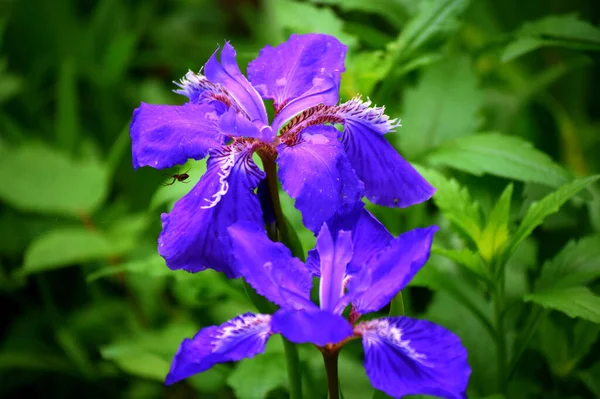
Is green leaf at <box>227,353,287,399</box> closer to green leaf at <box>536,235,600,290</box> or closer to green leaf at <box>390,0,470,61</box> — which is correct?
green leaf at <box>536,235,600,290</box>

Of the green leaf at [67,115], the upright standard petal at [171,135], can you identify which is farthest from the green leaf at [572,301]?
the green leaf at [67,115]

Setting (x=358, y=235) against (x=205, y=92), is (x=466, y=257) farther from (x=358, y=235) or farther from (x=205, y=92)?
(x=205, y=92)

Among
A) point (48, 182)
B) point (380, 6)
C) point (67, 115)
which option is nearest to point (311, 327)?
point (380, 6)

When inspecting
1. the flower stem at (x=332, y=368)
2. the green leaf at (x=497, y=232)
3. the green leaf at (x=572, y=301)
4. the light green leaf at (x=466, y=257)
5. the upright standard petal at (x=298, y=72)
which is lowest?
the flower stem at (x=332, y=368)

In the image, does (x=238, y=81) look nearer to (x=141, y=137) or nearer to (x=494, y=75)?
(x=141, y=137)

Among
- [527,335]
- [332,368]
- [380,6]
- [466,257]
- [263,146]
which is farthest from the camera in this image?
[380,6]

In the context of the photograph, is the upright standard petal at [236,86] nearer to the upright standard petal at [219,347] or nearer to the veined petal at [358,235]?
the veined petal at [358,235]

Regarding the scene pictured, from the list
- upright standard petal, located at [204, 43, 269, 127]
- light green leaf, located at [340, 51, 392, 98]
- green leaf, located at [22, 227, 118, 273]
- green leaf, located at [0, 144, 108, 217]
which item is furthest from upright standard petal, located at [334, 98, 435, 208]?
green leaf, located at [0, 144, 108, 217]
